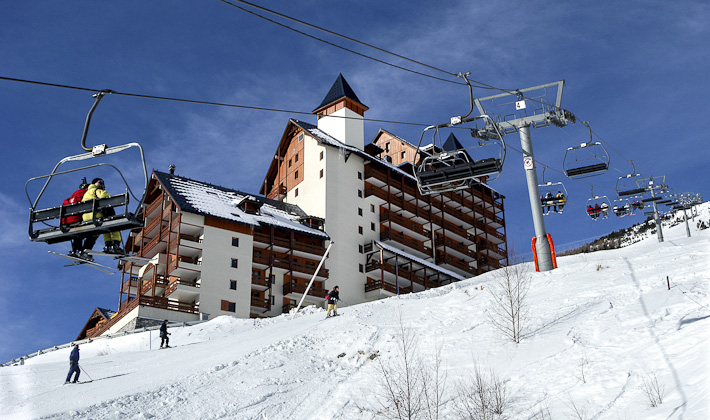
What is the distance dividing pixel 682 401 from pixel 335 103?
182 feet

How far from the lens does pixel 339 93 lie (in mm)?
66812

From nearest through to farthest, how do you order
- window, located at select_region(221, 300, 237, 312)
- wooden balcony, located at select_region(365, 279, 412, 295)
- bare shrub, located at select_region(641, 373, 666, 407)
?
1. bare shrub, located at select_region(641, 373, 666, 407)
2. window, located at select_region(221, 300, 237, 312)
3. wooden balcony, located at select_region(365, 279, 412, 295)

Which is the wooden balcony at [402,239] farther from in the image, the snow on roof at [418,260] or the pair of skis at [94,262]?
the pair of skis at [94,262]

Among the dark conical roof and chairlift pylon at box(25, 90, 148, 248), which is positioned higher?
the dark conical roof

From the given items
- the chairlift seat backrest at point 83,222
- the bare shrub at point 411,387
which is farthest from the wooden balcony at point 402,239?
the chairlift seat backrest at point 83,222

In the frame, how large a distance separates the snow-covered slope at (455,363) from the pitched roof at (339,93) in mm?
39368

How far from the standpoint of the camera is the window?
4875 cm

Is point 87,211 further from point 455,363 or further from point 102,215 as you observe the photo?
point 455,363

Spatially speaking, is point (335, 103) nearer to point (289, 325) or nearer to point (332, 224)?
point (332, 224)

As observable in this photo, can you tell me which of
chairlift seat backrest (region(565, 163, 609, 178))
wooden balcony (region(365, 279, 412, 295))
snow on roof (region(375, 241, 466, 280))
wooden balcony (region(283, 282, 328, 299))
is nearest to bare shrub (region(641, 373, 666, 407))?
chairlift seat backrest (region(565, 163, 609, 178))

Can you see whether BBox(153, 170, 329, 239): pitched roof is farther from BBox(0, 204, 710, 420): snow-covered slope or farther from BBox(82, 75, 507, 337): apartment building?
BBox(0, 204, 710, 420): snow-covered slope

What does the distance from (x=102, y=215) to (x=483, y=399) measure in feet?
31.2

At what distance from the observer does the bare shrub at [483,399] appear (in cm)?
1587

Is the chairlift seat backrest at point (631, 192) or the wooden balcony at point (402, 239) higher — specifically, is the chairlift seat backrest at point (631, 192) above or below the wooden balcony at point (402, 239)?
below
